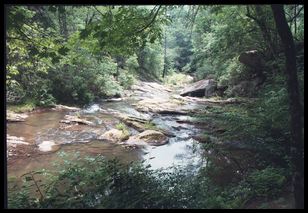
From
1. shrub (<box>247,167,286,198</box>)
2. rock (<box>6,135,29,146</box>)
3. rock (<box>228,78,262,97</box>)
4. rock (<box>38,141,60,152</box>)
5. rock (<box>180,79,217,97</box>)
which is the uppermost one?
rock (<box>228,78,262,97</box>)

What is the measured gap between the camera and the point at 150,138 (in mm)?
11750

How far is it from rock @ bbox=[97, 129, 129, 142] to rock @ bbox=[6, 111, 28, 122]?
4.59m

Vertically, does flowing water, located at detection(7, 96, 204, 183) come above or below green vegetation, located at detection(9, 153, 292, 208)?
below

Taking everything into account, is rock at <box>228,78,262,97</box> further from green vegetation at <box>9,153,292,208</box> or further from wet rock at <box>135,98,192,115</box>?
green vegetation at <box>9,153,292,208</box>

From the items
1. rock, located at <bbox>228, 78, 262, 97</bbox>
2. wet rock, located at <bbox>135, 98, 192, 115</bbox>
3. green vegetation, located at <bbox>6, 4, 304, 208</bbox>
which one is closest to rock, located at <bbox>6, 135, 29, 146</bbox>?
green vegetation, located at <bbox>6, 4, 304, 208</bbox>

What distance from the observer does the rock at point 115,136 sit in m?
11.8

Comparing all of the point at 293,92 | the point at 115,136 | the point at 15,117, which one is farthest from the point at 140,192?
the point at 15,117

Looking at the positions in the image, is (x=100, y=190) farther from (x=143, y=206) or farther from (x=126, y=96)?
(x=126, y=96)

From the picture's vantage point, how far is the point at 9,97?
17.0 m

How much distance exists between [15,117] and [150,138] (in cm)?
679

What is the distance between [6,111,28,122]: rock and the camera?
46.5 feet

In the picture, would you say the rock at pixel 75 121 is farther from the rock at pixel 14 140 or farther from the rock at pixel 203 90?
the rock at pixel 203 90

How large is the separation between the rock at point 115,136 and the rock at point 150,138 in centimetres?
25

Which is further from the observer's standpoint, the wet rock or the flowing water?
the wet rock
